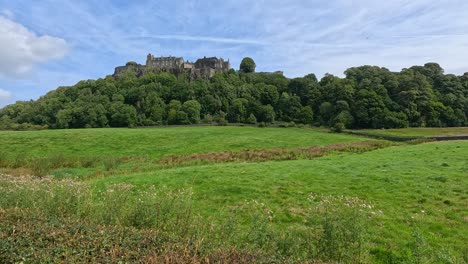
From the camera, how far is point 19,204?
23.7 ft

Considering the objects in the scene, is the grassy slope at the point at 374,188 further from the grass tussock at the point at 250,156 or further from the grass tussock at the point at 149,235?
the grass tussock at the point at 250,156

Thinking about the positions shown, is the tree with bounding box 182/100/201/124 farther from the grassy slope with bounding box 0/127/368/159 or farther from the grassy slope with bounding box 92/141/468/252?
the grassy slope with bounding box 92/141/468/252

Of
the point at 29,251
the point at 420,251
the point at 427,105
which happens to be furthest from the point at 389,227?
the point at 427,105

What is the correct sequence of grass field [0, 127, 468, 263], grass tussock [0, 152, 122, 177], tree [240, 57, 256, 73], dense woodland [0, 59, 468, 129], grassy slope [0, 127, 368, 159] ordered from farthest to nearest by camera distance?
tree [240, 57, 256, 73]
dense woodland [0, 59, 468, 129]
grassy slope [0, 127, 368, 159]
grass tussock [0, 152, 122, 177]
grass field [0, 127, 468, 263]

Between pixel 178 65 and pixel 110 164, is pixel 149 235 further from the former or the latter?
pixel 178 65

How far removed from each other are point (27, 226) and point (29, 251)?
0.96m

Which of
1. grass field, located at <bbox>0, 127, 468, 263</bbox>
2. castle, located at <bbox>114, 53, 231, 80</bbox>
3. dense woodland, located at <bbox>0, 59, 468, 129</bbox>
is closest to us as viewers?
grass field, located at <bbox>0, 127, 468, 263</bbox>

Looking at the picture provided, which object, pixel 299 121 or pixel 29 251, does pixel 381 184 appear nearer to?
pixel 29 251

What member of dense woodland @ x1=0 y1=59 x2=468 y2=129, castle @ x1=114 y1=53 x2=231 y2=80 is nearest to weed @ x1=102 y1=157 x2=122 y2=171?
dense woodland @ x1=0 y1=59 x2=468 y2=129

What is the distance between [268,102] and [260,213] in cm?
9594

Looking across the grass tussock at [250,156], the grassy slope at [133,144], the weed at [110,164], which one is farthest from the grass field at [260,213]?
the grassy slope at [133,144]

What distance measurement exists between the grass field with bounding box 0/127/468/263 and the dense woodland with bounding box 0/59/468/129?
2292 inches

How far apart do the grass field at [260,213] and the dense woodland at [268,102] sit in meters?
58.2

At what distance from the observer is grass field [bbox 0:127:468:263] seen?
4.69 meters
